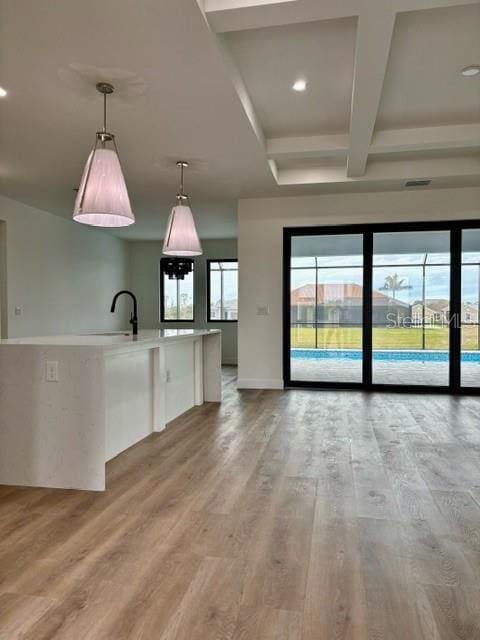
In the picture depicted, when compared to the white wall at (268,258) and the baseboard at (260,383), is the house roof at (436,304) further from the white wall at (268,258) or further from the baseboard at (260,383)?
the baseboard at (260,383)

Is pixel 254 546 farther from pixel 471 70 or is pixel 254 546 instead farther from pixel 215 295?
pixel 215 295

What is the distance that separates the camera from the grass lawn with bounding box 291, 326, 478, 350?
6.01 metres

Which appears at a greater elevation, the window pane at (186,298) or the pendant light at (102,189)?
the pendant light at (102,189)

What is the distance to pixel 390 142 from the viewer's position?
14.8ft

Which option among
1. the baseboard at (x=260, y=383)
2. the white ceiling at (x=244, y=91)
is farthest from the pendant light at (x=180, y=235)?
the baseboard at (x=260, y=383)

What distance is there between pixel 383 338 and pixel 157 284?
5.61m

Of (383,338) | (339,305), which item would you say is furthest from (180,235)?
(383,338)

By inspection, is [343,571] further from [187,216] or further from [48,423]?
[187,216]

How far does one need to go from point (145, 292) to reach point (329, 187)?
5602 mm

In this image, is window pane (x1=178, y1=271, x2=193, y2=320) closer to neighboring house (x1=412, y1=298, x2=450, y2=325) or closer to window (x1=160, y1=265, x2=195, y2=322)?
window (x1=160, y1=265, x2=195, y2=322)

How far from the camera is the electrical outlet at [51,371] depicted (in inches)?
105

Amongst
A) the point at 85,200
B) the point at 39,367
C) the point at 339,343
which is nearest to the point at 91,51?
the point at 85,200

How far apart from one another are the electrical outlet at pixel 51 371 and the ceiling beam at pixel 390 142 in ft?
10.4

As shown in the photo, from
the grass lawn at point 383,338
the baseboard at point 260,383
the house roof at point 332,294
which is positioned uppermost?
the house roof at point 332,294
